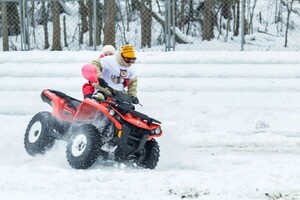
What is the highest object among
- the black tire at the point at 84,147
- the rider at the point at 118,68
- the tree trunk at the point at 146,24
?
the tree trunk at the point at 146,24

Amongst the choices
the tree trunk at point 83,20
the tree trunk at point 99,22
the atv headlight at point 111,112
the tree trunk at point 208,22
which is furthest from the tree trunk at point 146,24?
the atv headlight at point 111,112

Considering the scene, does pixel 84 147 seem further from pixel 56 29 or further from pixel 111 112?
pixel 56 29

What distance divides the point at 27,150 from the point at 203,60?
7206 mm

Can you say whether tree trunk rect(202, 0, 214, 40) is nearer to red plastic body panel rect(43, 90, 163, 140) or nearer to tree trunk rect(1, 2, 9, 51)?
tree trunk rect(1, 2, 9, 51)

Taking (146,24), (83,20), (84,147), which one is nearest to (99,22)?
(83,20)

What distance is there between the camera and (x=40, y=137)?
913 centimetres

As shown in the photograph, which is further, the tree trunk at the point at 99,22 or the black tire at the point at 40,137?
the tree trunk at the point at 99,22

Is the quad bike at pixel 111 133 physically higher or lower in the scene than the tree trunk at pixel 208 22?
lower

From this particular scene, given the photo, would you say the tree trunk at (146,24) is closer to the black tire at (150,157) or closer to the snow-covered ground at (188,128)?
the snow-covered ground at (188,128)

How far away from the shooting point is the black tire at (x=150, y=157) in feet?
27.7

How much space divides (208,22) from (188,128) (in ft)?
33.8

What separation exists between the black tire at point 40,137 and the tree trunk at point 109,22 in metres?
10.1

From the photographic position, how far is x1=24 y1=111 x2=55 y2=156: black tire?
9102mm

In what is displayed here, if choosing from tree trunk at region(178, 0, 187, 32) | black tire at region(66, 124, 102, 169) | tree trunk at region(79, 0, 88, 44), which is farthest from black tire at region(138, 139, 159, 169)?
tree trunk at region(178, 0, 187, 32)
